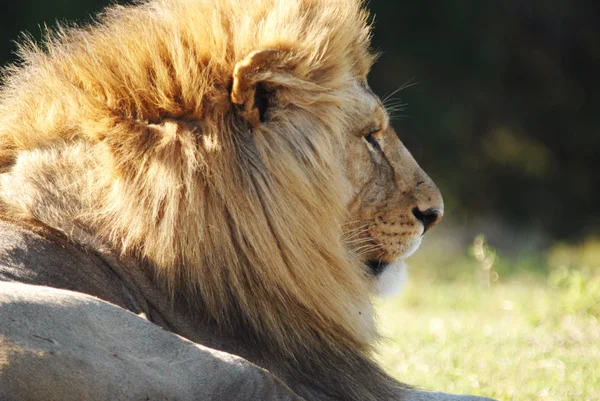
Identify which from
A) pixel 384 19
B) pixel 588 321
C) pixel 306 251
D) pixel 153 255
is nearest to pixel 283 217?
pixel 306 251

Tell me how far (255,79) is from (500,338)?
8.18 ft

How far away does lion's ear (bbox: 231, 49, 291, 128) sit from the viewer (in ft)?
9.59

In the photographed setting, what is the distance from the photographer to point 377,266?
137 inches

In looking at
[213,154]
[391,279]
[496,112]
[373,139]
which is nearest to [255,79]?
[213,154]

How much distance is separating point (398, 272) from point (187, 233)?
981mm

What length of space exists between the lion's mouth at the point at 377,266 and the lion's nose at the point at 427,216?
0.69ft

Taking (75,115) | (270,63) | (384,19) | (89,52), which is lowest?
(75,115)

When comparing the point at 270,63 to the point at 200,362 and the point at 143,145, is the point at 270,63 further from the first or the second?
the point at 200,362

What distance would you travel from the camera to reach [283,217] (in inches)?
119

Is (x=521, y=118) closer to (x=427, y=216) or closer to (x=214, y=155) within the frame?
(x=427, y=216)

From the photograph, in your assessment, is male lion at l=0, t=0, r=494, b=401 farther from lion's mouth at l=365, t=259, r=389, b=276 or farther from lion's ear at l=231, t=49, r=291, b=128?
lion's mouth at l=365, t=259, r=389, b=276

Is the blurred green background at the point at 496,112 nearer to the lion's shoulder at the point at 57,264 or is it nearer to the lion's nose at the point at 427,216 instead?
the lion's nose at the point at 427,216

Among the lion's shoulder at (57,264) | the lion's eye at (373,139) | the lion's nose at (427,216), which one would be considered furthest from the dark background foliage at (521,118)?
the lion's shoulder at (57,264)

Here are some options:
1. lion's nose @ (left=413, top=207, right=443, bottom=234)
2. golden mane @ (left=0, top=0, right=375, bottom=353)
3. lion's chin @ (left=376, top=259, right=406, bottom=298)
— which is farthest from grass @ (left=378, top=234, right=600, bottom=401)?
golden mane @ (left=0, top=0, right=375, bottom=353)
